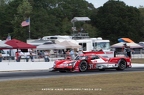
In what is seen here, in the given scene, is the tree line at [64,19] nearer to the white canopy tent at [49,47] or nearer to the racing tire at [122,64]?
the white canopy tent at [49,47]

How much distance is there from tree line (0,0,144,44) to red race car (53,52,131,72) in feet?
200

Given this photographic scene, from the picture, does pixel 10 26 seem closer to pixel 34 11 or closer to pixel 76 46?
pixel 34 11

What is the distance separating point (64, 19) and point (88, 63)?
242 feet

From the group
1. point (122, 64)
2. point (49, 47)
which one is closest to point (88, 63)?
point (122, 64)

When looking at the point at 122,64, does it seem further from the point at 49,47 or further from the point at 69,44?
the point at 69,44

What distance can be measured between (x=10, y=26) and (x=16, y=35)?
6574 millimetres

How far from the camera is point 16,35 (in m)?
89.3

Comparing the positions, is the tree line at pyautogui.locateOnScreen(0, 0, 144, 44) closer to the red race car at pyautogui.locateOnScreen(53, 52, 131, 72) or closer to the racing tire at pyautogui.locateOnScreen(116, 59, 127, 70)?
the racing tire at pyautogui.locateOnScreen(116, 59, 127, 70)

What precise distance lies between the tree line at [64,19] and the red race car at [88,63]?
61104 millimetres

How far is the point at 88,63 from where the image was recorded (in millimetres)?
26766

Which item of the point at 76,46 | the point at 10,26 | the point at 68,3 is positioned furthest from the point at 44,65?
the point at 68,3

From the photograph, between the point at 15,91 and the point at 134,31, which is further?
the point at 134,31

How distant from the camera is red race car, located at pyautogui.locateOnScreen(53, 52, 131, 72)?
26312 mm

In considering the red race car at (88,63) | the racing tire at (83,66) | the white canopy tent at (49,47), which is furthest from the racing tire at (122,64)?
the white canopy tent at (49,47)
